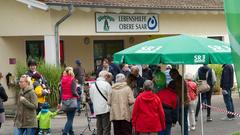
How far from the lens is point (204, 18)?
81.0 feet

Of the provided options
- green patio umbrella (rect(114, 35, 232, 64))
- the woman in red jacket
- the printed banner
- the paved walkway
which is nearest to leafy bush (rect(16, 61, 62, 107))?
the paved walkway

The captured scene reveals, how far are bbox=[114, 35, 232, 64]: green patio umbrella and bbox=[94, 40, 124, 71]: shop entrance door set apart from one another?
46.7 ft

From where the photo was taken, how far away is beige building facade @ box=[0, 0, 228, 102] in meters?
19.2

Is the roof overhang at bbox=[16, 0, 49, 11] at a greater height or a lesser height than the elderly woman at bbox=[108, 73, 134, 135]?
greater

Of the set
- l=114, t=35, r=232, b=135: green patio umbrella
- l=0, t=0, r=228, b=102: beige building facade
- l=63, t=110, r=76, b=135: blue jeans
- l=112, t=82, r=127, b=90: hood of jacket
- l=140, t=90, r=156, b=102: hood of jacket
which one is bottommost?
l=63, t=110, r=76, b=135: blue jeans

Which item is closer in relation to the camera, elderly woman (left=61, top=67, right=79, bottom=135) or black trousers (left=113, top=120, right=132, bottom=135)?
black trousers (left=113, top=120, right=132, bottom=135)

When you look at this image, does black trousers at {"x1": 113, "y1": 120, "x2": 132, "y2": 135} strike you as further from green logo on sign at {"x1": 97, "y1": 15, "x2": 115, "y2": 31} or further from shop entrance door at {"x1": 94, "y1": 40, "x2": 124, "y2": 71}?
shop entrance door at {"x1": 94, "y1": 40, "x2": 124, "y2": 71}

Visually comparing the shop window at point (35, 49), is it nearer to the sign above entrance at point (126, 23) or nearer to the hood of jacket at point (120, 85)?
the sign above entrance at point (126, 23)

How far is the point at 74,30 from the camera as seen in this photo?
1975 centimetres

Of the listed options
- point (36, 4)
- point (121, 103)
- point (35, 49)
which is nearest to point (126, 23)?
point (35, 49)

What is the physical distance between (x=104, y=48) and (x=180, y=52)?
1561cm

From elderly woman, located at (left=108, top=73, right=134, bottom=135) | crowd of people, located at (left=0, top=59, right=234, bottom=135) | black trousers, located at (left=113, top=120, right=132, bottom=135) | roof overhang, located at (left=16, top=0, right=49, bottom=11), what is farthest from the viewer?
roof overhang, located at (left=16, top=0, right=49, bottom=11)

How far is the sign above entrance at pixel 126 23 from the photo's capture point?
20.5 meters

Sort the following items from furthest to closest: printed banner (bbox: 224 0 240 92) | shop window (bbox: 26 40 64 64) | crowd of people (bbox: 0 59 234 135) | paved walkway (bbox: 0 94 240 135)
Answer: shop window (bbox: 26 40 64 64) < paved walkway (bbox: 0 94 240 135) < crowd of people (bbox: 0 59 234 135) < printed banner (bbox: 224 0 240 92)
